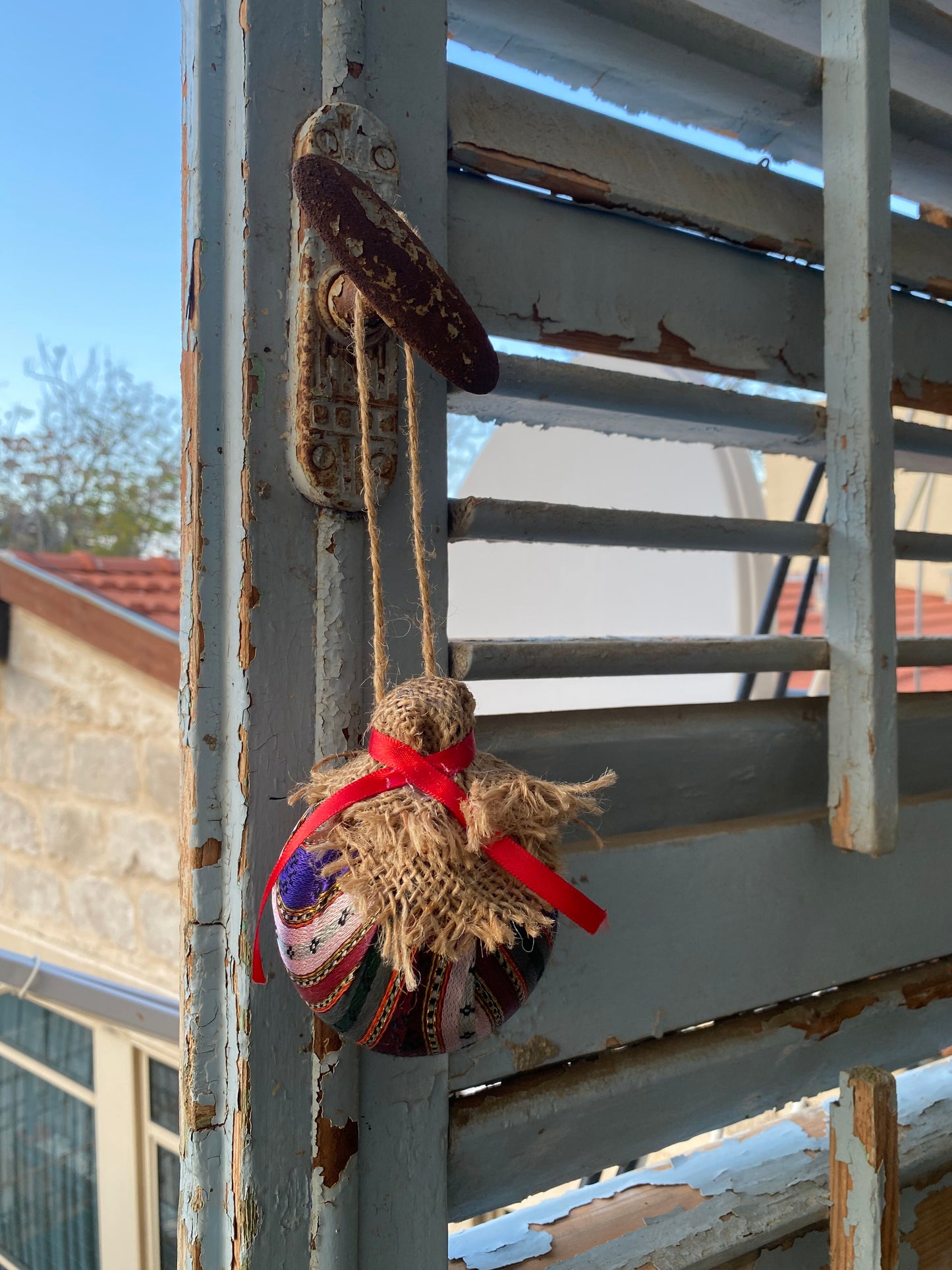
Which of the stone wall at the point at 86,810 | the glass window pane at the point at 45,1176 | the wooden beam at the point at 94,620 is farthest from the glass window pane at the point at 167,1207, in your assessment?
the wooden beam at the point at 94,620

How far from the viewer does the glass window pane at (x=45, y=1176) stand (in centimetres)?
263

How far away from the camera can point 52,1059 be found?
2.72 m

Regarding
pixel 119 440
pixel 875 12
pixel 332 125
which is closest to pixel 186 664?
pixel 332 125

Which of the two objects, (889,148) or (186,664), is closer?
(186,664)

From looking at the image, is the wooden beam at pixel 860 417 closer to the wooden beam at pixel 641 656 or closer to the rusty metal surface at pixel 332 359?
the wooden beam at pixel 641 656

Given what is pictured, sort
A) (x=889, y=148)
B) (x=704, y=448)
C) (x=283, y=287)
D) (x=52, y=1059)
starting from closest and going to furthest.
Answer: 1. (x=283, y=287)
2. (x=889, y=148)
3. (x=704, y=448)
4. (x=52, y=1059)

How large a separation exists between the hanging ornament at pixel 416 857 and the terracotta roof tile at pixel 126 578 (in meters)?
2.39

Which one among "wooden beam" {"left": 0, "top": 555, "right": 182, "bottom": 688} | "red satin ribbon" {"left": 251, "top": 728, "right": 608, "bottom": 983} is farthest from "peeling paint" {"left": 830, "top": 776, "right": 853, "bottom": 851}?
"wooden beam" {"left": 0, "top": 555, "right": 182, "bottom": 688}

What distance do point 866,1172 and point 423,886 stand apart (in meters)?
0.55

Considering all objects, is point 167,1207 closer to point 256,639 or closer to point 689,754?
point 689,754

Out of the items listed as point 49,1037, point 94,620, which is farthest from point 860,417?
point 49,1037

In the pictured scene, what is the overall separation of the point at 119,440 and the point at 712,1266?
4050 millimetres

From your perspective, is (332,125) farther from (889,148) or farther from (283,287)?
(889,148)

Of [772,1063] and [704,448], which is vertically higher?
[704,448]
